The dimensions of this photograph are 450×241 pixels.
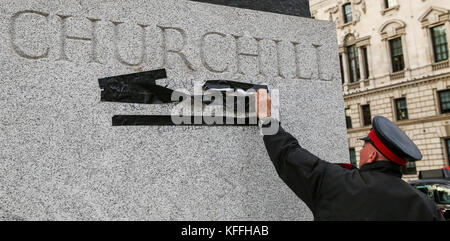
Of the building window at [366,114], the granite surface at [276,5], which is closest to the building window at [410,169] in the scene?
the building window at [366,114]

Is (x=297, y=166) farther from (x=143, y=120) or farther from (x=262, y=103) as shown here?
(x=143, y=120)

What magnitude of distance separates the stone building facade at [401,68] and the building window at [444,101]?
54 millimetres

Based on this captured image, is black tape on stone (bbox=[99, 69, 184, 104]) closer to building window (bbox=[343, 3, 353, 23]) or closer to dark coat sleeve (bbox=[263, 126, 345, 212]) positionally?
dark coat sleeve (bbox=[263, 126, 345, 212])

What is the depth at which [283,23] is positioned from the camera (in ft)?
9.07

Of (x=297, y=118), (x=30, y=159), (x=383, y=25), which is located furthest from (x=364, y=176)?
(x=383, y=25)

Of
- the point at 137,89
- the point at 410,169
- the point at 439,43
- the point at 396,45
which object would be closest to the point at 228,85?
the point at 137,89

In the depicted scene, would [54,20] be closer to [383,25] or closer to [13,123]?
[13,123]

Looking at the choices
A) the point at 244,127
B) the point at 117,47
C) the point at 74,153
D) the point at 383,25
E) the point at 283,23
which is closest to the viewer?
the point at 74,153

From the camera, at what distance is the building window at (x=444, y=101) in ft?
81.6

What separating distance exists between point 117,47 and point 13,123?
66 centimetres

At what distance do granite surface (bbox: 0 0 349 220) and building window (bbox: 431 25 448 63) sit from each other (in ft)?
86.0

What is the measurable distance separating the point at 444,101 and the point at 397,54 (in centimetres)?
462

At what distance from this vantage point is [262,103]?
2.45 meters

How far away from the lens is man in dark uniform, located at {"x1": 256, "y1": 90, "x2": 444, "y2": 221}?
1865 mm
